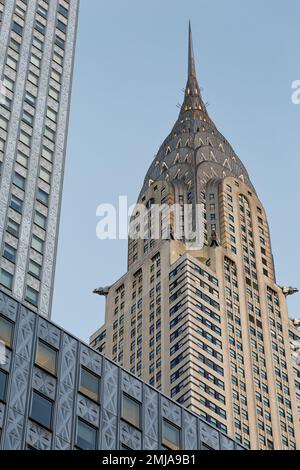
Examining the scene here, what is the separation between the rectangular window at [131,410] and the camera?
208 feet

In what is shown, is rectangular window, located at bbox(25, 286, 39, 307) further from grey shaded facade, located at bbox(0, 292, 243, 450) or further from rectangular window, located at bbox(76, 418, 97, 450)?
rectangular window, located at bbox(76, 418, 97, 450)

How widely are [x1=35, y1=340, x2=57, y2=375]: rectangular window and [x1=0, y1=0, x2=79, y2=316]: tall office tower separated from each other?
35.6 metres

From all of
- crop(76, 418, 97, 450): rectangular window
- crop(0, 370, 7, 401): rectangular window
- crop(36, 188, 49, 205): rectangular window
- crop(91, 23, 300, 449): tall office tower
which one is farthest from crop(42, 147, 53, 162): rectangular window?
crop(0, 370, 7, 401): rectangular window

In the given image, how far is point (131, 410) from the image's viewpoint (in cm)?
6406

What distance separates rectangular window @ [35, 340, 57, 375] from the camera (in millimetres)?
61469

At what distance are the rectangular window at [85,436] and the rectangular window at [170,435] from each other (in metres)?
5.03

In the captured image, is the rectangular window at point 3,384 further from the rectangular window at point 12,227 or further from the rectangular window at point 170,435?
the rectangular window at point 12,227

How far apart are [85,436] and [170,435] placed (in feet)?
21.4

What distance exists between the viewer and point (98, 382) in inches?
2506

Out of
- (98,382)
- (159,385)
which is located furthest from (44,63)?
(98,382)

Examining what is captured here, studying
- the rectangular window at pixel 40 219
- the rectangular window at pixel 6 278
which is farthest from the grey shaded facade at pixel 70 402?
the rectangular window at pixel 40 219

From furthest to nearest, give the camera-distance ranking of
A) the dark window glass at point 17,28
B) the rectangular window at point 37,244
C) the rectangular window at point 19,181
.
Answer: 1. the dark window glass at point 17,28
2. the rectangular window at point 19,181
3. the rectangular window at point 37,244

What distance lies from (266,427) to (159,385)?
17.6 metres

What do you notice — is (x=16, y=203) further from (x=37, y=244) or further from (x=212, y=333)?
(x=212, y=333)
